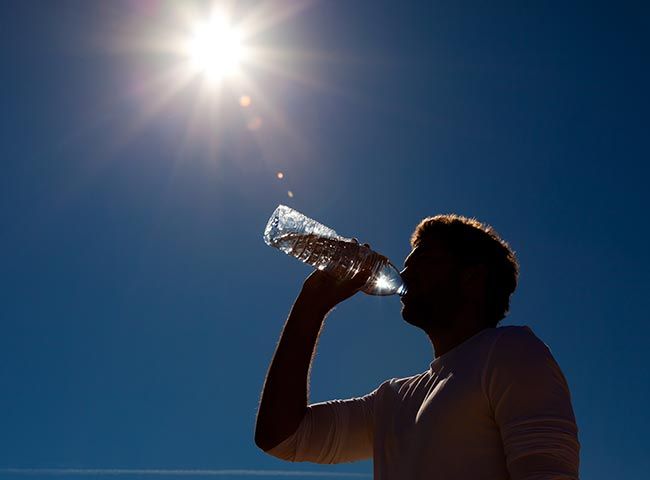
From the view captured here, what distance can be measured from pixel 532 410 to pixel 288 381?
1164 mm

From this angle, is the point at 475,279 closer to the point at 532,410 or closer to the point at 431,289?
the point at 431,289

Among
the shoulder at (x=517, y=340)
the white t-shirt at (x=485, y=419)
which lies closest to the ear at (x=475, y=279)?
the white t-shirt at (x=485, y=419)

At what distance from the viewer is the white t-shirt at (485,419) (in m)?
1.88

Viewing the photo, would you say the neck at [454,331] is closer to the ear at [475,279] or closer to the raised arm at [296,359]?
the ear at [475,279]

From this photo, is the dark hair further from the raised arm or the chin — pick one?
the raised arm

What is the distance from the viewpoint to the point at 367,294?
3.52 metres

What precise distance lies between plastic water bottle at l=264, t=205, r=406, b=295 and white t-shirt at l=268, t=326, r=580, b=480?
0.64m

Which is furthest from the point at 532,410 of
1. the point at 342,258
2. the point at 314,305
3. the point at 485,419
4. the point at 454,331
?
the point at 342,258

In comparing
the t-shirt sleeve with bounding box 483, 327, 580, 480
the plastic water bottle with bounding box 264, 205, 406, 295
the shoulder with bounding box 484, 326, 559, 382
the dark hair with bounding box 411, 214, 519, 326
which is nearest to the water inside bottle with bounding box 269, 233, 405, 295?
the plastic water bottle with bounding box 264, 205, 406, 295

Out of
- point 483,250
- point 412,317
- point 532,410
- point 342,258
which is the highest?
point 342,258

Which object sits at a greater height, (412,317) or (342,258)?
(342,258)

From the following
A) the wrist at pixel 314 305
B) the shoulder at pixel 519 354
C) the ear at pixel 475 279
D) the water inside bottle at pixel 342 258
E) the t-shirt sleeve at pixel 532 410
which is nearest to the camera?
the t-shirt sleeve at pixel 532 410

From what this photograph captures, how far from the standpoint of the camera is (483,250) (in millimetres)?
2986

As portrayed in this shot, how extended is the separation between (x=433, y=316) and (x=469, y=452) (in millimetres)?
803
